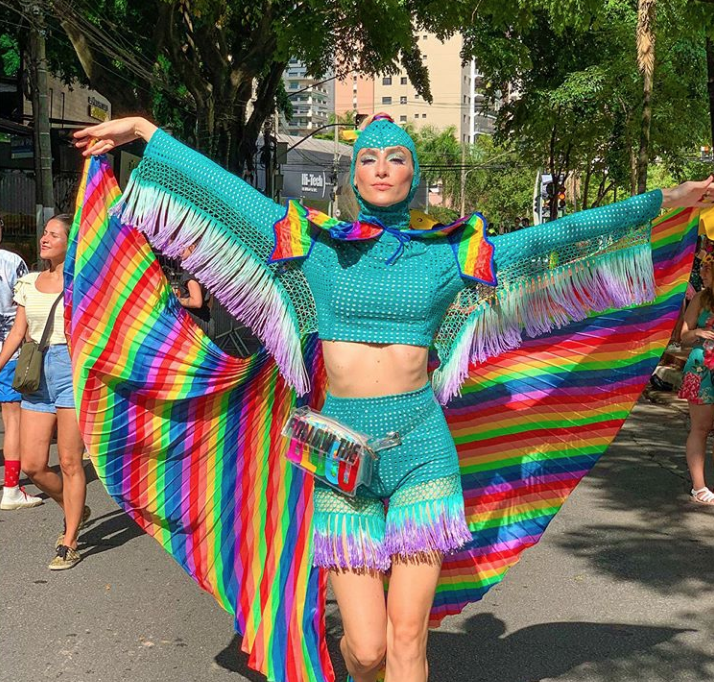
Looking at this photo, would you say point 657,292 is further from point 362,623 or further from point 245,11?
point 245,11

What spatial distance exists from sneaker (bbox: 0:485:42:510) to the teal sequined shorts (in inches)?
169

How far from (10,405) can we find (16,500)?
2.24 ft

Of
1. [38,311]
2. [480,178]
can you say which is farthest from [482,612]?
[480,178]

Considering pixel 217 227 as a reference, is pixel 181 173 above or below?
above

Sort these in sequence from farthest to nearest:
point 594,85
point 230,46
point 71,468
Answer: point 230,46 → point 594,85 → point 71,468

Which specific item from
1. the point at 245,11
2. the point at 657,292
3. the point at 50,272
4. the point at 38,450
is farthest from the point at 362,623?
the point at 245,11

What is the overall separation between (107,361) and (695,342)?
4.57 meters

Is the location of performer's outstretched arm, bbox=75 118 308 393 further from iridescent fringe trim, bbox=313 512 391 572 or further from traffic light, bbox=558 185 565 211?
traffic light, bbox=558 185 565 211

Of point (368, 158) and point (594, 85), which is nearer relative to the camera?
point (368, 158)

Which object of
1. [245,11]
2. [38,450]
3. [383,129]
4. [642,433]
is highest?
[245,11]

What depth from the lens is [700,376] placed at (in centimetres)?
689

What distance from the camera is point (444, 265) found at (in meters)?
3.24

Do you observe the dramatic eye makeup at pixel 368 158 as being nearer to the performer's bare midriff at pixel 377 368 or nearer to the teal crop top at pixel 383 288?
the teal crop top at pixel 383 288

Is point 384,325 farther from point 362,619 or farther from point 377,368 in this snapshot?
point 362,619
